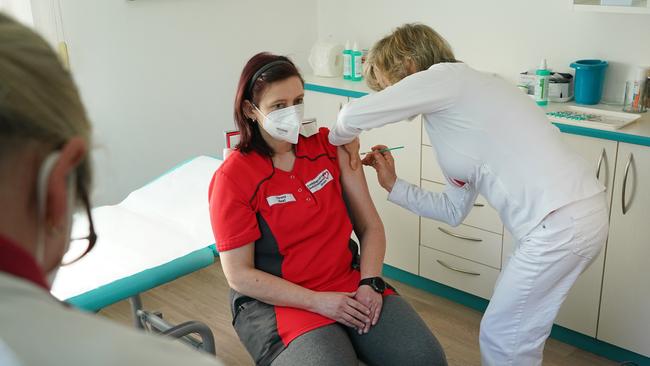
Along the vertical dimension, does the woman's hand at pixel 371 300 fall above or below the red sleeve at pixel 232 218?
below

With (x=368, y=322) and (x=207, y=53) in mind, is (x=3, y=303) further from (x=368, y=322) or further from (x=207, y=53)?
(x=207, y=53)

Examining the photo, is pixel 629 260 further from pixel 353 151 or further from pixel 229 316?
pixel 229 316

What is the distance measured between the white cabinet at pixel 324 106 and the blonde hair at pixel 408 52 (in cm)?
120

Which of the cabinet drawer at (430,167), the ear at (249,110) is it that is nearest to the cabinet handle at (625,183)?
the cabinet drawer at (430,167)

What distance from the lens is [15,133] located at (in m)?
0.66

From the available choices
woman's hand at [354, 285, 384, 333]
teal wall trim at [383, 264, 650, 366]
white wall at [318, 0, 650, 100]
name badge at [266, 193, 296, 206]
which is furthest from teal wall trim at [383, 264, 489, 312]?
name badge at [266, 193, 296, 206]

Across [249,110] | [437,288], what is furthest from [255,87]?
[437,288]

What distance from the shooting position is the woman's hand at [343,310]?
185 centimetres

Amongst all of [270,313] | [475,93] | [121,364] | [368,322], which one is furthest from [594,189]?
[121,364]

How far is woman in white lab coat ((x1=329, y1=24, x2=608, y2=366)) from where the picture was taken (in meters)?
1.91

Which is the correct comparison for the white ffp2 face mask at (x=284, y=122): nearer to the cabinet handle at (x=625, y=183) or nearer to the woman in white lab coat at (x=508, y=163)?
the woman in white lab coat at (x=508, y=163)

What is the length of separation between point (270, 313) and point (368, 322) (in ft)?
0.82

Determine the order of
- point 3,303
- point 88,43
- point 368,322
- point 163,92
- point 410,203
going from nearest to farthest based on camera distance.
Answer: point 3,303
point 368,322
point 410,203
point 88,43
point 163,92

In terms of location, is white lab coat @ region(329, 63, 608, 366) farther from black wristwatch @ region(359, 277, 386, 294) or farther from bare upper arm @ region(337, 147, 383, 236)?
black wristwatch @ region(359, 277, 386, 294)
